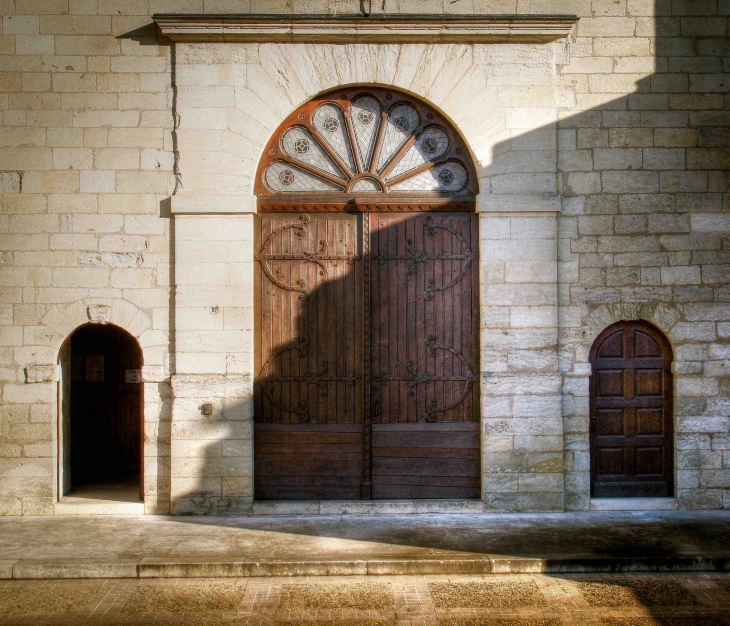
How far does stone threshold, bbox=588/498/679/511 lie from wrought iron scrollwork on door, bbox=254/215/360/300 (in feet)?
11.4

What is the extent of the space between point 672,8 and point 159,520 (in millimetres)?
7197

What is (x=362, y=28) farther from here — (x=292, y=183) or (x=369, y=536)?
(x=369, y=536)

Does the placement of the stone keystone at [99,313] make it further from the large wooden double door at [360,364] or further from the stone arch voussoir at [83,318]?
the large wooden double door at [360,364]

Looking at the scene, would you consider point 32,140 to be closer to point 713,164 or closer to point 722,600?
point 713,164

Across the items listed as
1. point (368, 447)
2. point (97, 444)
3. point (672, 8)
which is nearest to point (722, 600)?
point (368, 447)

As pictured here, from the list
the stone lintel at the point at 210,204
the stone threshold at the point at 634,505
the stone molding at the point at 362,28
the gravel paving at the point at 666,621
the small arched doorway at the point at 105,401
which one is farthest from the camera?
the small arched doorway at the point at 105,401

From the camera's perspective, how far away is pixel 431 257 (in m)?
7.41

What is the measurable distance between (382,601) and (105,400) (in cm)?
495

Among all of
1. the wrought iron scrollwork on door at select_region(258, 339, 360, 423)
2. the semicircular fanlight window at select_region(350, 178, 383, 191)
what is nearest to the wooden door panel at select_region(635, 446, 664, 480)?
the wrought iron scrollwork on door at select_region(258, 339, 360, 423)

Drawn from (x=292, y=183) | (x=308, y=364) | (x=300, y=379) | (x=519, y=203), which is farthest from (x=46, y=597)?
(x=519, y=203)

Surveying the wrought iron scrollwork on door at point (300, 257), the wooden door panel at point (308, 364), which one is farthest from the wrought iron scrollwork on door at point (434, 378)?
the wrought iron scrollwork on door at point (300, 257)

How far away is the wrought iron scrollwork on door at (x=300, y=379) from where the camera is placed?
736cm

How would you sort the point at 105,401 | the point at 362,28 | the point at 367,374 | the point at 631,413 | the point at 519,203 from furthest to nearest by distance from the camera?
the point at 105,401 → the point at 631,413 → the point at 367,374 → the point at 519,203 → the point at 362,28

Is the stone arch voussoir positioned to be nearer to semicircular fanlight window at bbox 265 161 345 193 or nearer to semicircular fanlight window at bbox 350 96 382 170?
semicircular fanlight window at bbox 265 161 345 193
